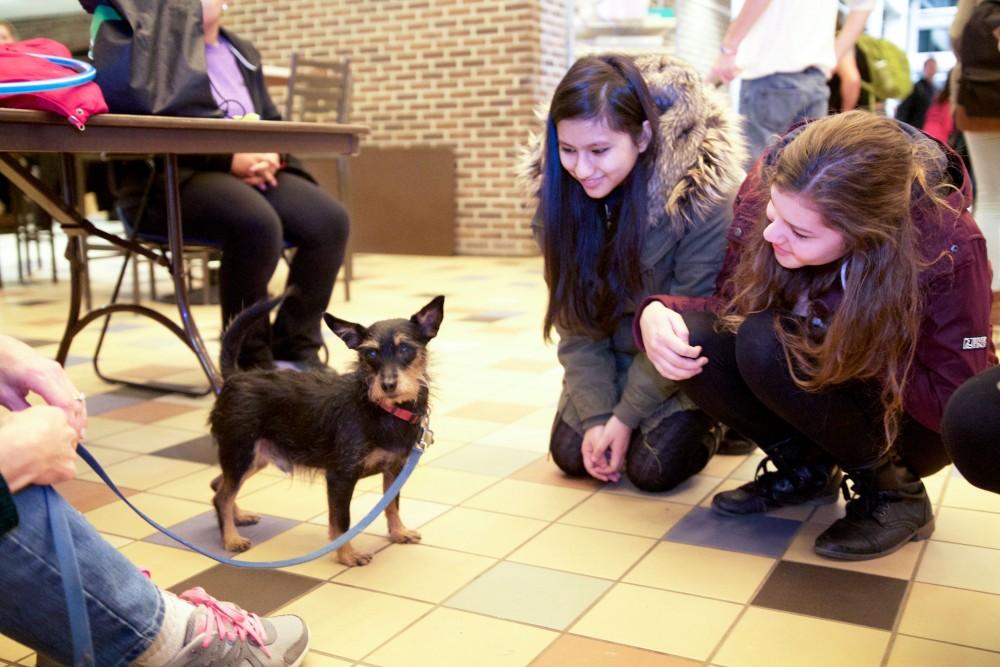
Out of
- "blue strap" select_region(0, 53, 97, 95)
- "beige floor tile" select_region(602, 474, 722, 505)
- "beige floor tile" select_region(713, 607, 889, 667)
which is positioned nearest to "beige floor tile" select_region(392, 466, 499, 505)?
"beige floor tile" select_region(602, 474, 722, 505)

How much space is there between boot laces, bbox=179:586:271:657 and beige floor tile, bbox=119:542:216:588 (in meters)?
0.46

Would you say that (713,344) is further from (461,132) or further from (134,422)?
(461,132)

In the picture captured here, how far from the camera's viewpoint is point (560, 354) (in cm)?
249

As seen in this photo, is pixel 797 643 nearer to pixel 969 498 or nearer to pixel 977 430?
pixel 977 430

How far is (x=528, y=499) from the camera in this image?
90.6 inches

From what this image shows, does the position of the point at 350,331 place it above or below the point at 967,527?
above

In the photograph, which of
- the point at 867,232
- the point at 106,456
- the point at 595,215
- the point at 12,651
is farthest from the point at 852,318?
the point at 106,456

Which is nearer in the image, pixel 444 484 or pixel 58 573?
pixel 58 573

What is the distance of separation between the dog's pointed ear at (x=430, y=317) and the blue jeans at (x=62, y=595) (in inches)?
31.8

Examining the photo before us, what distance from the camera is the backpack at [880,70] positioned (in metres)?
4.91

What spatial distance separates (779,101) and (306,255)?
1.86 m

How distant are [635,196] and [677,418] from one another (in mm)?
548

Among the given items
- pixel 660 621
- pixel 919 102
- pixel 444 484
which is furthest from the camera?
pixel 919 102

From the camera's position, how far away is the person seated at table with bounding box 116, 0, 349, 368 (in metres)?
2.86
